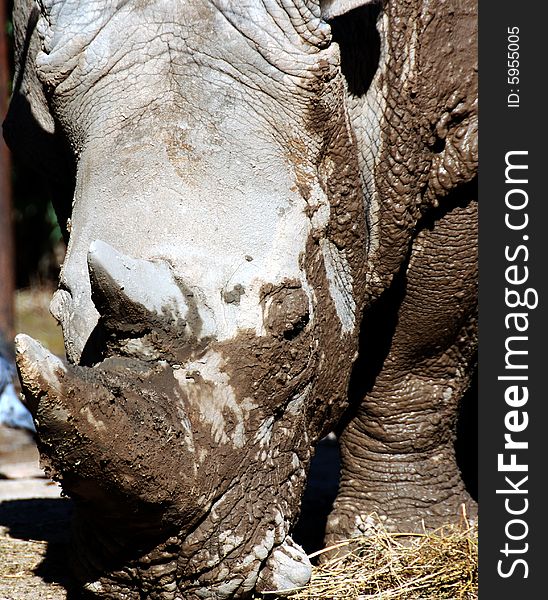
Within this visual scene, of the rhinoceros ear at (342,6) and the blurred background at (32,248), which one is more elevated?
the blurred background at (32,248)

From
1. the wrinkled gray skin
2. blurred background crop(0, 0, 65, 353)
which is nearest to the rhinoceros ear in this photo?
the wrinkled gray skin

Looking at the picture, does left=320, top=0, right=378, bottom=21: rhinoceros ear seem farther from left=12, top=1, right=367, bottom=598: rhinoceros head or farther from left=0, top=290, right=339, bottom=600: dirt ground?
left=0, top=290, right=339, bottom=600: dirt ground

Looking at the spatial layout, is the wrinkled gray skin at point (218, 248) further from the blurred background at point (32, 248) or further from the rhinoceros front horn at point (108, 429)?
the blurred background at point (32, 248)

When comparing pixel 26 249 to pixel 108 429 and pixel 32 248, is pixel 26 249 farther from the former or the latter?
pixel 108 429

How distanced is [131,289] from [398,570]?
5.13ft

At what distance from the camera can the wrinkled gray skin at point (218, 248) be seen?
264 centimetres

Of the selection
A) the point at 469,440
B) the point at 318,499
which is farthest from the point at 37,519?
the point at 469,440

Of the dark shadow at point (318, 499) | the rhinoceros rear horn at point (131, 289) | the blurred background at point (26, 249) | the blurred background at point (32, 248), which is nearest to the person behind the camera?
the rhinoceros rear horn at point (131, 289)

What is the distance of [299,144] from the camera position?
10.1 feet

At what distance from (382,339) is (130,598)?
5.39 ft

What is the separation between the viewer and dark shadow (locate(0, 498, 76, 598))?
150 inches

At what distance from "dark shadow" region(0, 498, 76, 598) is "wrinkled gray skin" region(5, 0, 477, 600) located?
794 millimetres

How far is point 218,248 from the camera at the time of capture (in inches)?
111

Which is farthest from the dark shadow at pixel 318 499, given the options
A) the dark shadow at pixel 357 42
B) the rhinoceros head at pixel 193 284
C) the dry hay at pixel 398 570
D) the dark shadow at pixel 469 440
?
the dark shadow at pixel 357 42
